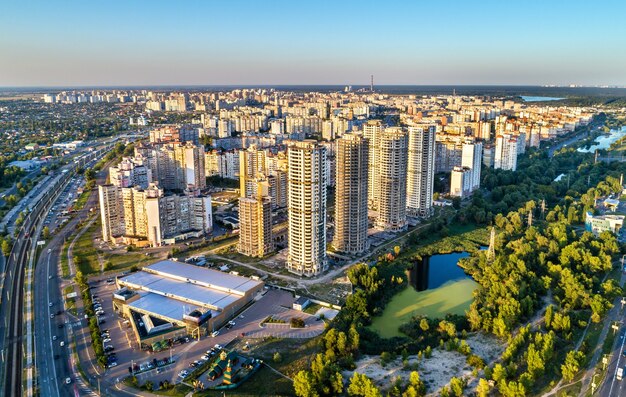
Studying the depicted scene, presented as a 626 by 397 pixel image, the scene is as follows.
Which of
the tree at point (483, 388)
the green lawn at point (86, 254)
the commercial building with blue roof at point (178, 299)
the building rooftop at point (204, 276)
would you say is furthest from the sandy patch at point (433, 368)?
the green lawn at point (86, 254)

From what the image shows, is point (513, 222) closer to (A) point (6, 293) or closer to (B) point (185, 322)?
(B) point (185, 322)

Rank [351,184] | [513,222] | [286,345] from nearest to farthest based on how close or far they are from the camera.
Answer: [286,345]
[351,184]
[513,222]

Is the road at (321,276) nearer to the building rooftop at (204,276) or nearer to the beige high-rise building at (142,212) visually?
the building rooftop at (204,276)

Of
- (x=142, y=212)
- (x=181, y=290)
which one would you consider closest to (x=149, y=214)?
(x=142, y=212)

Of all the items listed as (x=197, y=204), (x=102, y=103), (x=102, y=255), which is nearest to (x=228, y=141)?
(x=197, y=204)

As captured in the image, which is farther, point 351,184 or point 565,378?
point 351,184

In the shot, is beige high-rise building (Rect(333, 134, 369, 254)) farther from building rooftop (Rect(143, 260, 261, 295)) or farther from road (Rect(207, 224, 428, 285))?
building rooftop (Rect(143, 260, 261, 295))

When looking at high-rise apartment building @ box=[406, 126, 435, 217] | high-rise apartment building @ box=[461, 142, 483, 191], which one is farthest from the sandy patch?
high-rise apartment building @ box=[461, 142, 483, 191]
